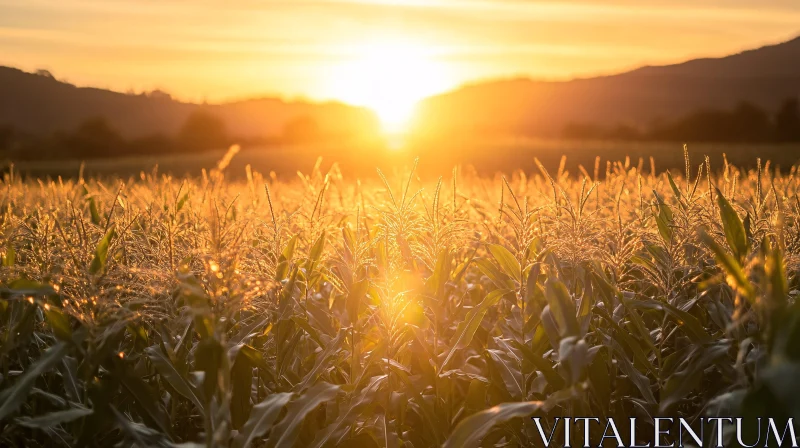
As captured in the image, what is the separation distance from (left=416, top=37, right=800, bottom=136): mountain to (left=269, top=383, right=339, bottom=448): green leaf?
309 feet

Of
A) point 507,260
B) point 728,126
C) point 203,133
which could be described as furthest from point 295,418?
point 203,133


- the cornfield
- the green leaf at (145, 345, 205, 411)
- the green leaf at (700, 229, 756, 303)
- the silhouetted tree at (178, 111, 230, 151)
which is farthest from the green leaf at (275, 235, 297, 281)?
the silhouetted tree at (178, 111, 230, 151)

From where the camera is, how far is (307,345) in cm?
329

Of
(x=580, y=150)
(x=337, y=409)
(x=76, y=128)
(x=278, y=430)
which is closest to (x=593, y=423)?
(x=337, y=409)

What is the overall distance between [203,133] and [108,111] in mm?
34989

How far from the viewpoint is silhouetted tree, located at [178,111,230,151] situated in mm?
73125

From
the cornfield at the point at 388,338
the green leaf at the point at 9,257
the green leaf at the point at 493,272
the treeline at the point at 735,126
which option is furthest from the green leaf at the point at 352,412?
the treeline at the point at 735,126

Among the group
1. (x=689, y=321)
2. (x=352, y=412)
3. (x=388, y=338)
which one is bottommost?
(x=352, y=412)

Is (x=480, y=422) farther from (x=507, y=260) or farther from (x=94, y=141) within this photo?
(x=94, y=141)

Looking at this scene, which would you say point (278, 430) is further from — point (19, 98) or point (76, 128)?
point (19, 98)

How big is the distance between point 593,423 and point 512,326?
556 mm

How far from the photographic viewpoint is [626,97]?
112 metres

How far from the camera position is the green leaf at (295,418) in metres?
2.18

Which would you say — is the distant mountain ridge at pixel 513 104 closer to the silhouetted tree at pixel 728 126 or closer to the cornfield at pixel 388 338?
the silhouetted tree at pixel 728 126
